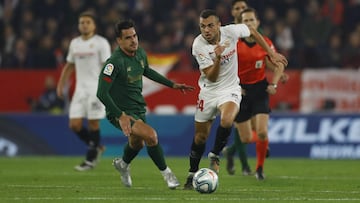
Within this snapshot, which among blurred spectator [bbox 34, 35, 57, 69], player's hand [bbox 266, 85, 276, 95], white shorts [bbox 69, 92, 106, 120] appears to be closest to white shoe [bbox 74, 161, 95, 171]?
white shorts [bbox 69, 92, 106, 120]

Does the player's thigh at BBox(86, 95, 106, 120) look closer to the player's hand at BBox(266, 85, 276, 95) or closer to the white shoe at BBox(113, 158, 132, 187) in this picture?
the player's hand at BBox(266, 85, 276, 95)

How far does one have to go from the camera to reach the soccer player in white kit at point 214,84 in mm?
12453

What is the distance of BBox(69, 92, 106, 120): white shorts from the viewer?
1688 centimetres

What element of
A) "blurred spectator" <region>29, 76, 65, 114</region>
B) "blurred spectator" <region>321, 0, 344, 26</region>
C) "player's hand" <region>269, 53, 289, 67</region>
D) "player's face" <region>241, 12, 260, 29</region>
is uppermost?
"player's face" <region>241, 12, 260, 29</region>

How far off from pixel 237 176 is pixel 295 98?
294 inches

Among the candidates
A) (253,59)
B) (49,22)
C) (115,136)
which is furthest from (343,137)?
(49,22)

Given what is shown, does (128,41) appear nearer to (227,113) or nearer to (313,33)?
(227,113)

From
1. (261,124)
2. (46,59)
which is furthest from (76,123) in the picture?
(46,59)

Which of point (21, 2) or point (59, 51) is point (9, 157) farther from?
point (21, 2)

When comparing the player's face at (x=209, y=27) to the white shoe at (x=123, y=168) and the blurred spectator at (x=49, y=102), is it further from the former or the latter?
the blurred spectator at (x=49, y=102)

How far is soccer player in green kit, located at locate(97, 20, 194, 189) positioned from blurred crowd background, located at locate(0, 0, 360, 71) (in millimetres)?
10303

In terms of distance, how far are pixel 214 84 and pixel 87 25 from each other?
4590 mm

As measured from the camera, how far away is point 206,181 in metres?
11.6

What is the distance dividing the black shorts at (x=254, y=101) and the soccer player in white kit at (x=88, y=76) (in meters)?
2.87
